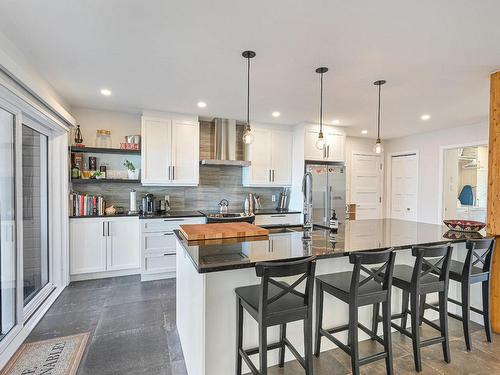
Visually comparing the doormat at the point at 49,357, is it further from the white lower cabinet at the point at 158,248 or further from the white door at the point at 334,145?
the white door at the point at 334,145

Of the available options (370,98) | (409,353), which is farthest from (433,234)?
(370,98)

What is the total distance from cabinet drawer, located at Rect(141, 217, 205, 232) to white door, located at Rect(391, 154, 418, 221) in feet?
15.3

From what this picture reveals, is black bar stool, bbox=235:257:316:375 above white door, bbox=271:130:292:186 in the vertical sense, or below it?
below

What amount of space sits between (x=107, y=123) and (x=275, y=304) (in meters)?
4.00

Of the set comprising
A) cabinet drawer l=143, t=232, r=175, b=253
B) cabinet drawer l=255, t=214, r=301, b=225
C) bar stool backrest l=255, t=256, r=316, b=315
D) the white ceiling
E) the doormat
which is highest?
the white ceiling

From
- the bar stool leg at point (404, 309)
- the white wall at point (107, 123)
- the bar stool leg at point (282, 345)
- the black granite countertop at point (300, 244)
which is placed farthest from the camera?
the white wall at point (107, 123)

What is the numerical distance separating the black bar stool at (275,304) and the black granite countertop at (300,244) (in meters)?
0.16

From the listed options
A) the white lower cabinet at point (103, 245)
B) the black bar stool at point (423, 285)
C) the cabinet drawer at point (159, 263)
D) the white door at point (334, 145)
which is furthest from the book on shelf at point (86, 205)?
the white door at point (334, 145)

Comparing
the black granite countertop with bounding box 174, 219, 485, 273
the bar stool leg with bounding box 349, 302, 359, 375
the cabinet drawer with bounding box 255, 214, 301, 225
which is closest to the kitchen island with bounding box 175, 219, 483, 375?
the black granite countertop with bounding box 174, 219, 485, 273

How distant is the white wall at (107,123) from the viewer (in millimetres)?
4098

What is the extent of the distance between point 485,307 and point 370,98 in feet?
8.53

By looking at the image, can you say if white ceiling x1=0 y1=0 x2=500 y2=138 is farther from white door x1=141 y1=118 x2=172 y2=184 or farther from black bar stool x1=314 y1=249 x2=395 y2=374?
black bar stool x1=314 y1=249 x2=395 y2=374

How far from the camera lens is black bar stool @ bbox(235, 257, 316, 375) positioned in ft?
4.74

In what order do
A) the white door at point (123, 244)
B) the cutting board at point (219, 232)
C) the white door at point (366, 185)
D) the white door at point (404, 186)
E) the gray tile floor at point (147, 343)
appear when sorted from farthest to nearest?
the white door at point (366, 185)
the white door at point (404, 186)
the white door at point (123, 244)
the cutting board at point (219, 232)
the gray tile floor at point (147, 343)
